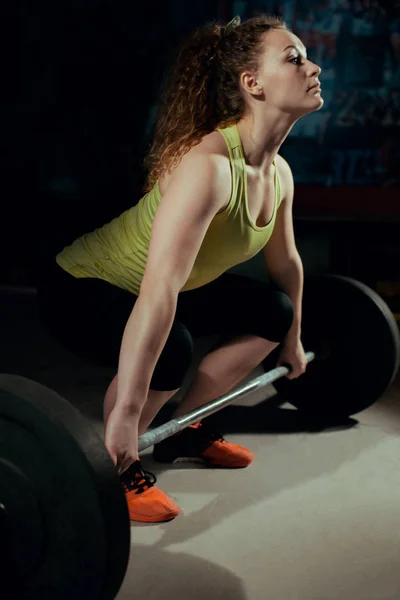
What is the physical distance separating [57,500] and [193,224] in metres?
0.54

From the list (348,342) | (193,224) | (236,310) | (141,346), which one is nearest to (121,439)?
(141,346)

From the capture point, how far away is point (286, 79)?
1447 millimetres

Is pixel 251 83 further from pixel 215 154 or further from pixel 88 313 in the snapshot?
pixel 88 313

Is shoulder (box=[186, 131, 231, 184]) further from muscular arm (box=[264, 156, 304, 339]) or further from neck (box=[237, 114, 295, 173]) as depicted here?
muscular arm (box=[264, 156, 304, 339])

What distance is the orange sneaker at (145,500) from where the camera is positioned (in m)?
1.54

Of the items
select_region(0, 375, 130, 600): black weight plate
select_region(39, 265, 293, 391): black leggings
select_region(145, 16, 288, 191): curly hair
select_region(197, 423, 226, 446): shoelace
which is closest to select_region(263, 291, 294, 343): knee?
select_region(39, 265, 293, 391): black leggings

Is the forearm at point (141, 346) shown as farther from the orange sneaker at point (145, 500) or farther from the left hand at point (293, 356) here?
the left hand at point (293, 356)

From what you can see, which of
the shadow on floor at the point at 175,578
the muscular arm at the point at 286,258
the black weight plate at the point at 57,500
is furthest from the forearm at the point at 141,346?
the muscular arm at the point at 286,258

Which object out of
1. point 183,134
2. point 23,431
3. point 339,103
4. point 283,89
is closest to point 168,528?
point 23,431

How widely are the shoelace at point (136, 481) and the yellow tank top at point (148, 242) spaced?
0.39m

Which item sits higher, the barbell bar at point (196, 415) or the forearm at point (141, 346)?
the forearm at point (141, 346)

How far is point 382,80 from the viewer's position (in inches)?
147

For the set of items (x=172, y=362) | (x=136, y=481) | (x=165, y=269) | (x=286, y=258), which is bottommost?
(x=136, y=481)

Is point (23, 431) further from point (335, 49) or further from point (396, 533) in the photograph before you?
point (335, 49)
